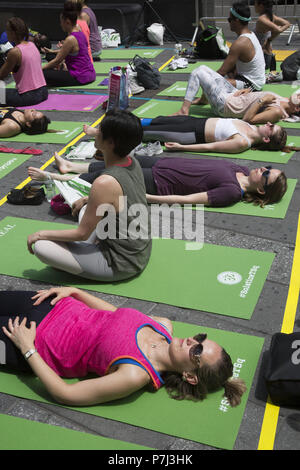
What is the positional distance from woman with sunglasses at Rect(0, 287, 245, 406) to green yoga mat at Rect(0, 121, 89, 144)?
4.48 meters

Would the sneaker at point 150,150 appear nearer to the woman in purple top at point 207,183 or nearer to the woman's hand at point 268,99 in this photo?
the woman in purple top at point 207,183

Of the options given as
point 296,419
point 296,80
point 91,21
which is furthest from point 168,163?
point 91,21

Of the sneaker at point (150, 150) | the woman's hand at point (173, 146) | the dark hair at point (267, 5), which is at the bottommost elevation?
the sneaker at point (150, 150)

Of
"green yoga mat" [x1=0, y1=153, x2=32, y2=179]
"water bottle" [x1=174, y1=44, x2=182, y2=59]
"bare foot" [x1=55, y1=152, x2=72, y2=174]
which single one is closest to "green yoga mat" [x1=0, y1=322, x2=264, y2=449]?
"bare foot" [x1=55, y1=152, x2=72, y2=174]

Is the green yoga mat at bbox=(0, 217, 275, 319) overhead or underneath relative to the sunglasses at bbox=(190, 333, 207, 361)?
underneath

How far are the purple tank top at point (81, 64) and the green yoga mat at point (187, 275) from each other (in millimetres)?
5641

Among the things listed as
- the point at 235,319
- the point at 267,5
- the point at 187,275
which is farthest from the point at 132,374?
the point at 267,5

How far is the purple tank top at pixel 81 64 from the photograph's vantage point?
9.90 m

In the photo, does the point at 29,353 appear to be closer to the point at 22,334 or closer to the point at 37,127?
the point at 22,334

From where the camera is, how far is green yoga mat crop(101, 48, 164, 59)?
1228 centimetres

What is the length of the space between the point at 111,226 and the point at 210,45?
857 cm

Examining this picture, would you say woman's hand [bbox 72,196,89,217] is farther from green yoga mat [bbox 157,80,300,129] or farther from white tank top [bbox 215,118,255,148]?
green yoga mat [bbox 157,80,300,129]

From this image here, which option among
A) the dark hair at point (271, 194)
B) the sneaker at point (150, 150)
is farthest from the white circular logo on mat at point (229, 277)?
the sneaker at point (150, 150)

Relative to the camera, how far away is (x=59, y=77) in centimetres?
1010
